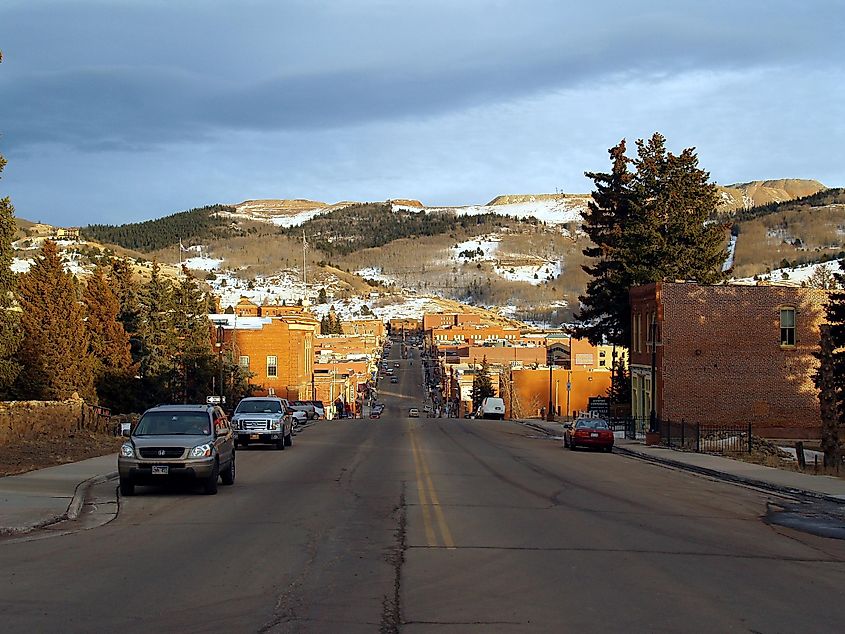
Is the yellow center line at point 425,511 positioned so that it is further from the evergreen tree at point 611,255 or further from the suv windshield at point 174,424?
the evergreen tree at point 611,255

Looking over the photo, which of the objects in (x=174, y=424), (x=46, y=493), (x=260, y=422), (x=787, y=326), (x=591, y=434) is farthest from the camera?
(x=787, y=326)

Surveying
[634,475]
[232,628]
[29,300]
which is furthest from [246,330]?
[232,628]

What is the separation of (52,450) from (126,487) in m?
11.2

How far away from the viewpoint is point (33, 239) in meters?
184

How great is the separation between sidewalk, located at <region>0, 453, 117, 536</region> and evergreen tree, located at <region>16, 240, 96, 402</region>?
2026cm

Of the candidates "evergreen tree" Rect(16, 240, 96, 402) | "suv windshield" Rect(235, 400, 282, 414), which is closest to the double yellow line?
"suv windshield" Rect(235, 400, 282, 414)

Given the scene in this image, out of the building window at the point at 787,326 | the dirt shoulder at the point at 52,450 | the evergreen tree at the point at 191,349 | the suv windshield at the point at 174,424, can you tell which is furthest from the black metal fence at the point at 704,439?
the evergreen tree at the point at 191,349

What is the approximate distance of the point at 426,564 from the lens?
1148 centimetres

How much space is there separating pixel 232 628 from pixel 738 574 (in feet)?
20.1

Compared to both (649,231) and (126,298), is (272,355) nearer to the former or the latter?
(126,298)

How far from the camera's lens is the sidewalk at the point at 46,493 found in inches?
582

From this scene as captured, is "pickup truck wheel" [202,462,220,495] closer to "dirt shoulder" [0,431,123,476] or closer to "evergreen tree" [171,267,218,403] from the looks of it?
"dirt shoulder" [0,431,123,476]

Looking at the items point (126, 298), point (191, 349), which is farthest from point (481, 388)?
point (126, 298)

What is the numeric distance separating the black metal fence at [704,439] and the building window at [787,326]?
644 cm
